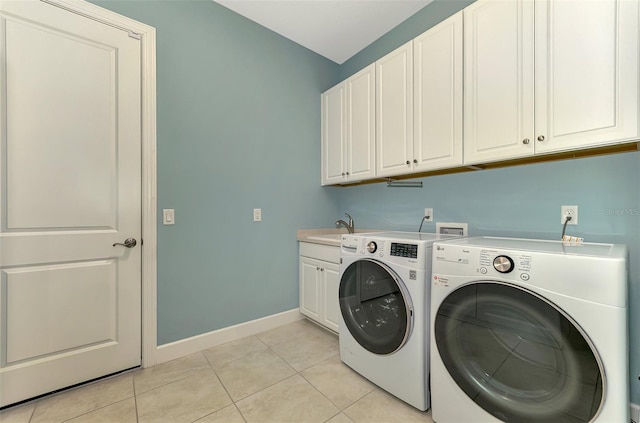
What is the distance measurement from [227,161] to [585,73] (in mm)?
2242

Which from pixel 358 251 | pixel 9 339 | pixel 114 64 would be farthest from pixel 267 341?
pixel 114 64

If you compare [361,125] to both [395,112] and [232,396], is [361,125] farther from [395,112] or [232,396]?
[232,396]

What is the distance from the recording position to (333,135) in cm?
264

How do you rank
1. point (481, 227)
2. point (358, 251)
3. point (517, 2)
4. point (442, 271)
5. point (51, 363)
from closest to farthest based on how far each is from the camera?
point (442, 271), point (517, 2), point (51, 363), point (358, 251), point (481, 227)

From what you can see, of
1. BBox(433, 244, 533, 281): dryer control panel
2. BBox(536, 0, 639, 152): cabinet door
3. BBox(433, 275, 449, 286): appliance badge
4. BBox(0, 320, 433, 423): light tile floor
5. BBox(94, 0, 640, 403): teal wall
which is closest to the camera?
BBox(433, 244, 533, 281): dryer control panel

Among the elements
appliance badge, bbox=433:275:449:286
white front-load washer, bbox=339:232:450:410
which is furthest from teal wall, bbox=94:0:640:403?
appliance badge, bbox=433:275:449:286

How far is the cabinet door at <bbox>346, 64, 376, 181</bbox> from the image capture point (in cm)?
224

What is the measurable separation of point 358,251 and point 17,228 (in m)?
1.97

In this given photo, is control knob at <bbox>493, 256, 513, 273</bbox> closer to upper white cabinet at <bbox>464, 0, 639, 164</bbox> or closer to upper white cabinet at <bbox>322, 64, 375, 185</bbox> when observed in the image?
upper white cabinet at <bbox>464, 0, 639, 164</bbox>

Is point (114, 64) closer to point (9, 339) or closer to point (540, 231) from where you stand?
point (9, 339)

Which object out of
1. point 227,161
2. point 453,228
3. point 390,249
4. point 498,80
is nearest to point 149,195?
point 227,161

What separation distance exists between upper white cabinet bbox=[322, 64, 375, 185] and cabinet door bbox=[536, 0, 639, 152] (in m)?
1.14

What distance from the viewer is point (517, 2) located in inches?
56.0

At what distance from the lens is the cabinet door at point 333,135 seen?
2531 mm
